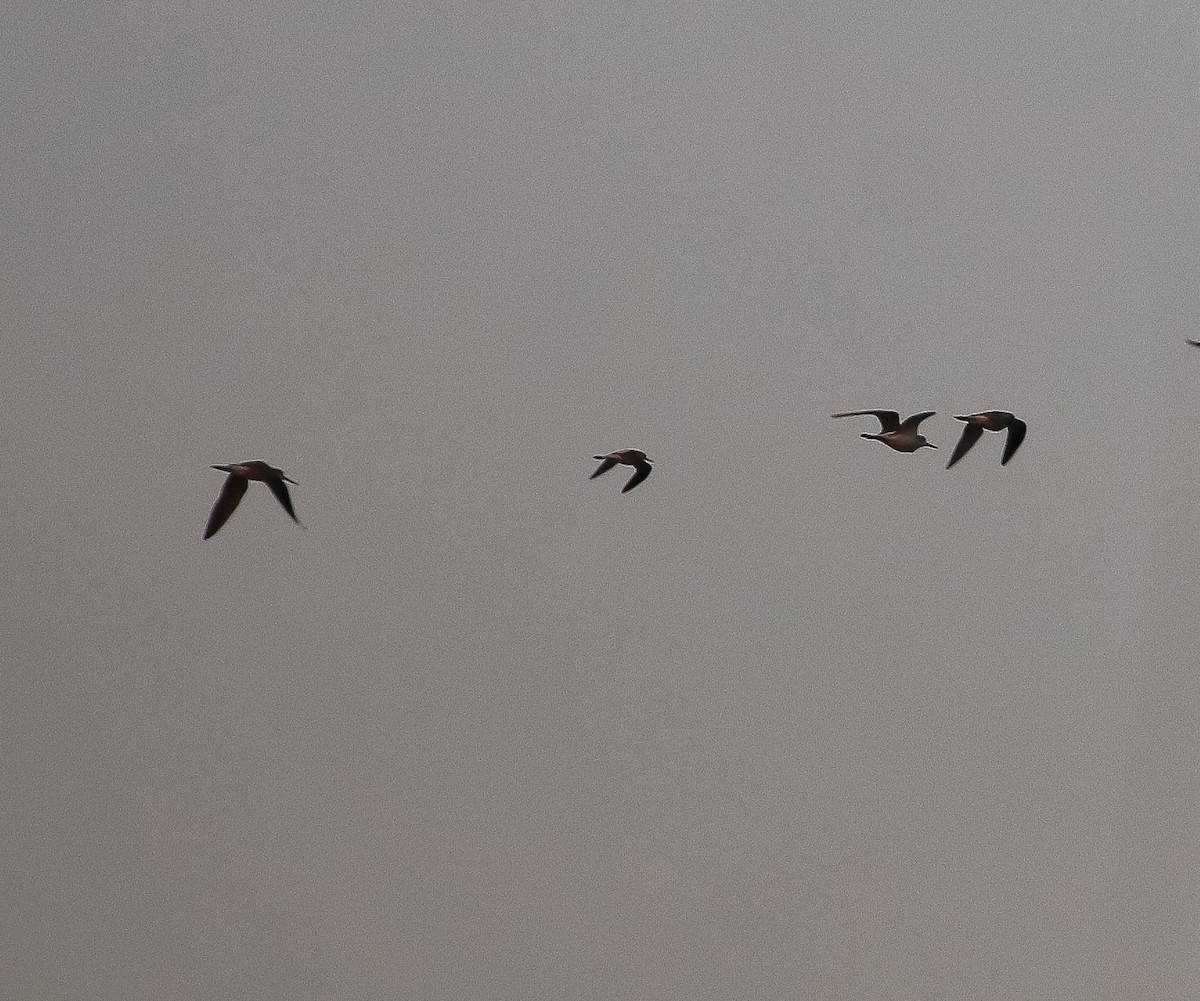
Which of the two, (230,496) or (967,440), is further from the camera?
(967,440)

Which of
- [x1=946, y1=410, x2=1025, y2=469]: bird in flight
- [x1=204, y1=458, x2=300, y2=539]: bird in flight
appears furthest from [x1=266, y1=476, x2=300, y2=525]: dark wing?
[x1=946, y1=410, x2=1025, y2=469]: bird in flight

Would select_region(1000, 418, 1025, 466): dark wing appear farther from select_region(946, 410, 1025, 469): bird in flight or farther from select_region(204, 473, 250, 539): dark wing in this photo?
select_region(204, 473, 250, 539): dark wing

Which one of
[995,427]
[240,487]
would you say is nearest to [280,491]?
[240,487]

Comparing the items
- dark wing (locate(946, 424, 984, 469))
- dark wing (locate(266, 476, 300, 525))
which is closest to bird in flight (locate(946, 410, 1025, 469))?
dark wing (locate(946, 424, 984, 469))

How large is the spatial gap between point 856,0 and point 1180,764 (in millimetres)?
803

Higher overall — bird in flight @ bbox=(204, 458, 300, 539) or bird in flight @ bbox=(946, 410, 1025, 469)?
bird in flight @ bbox=(946, 410, 1025, 469)

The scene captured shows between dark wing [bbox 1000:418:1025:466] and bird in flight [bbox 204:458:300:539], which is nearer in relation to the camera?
bird in flight [bbox 204:458:300:539]

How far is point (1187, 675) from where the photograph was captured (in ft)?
4.35

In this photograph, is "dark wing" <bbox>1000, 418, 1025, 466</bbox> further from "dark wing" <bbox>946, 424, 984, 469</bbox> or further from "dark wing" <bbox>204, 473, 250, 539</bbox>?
"dark wing" <bbox>204, 473, 250, 539</bbox>

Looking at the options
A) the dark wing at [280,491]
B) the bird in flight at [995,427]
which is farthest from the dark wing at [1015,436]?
the dark wing at [280,491]

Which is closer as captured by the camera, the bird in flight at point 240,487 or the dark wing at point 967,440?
the bird in flight at point 240,487

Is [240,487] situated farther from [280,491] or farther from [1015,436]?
[1015,436]

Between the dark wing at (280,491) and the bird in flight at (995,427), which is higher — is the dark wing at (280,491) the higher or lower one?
the lower one

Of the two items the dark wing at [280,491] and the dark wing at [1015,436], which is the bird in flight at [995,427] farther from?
the dark wing at [280,491]
